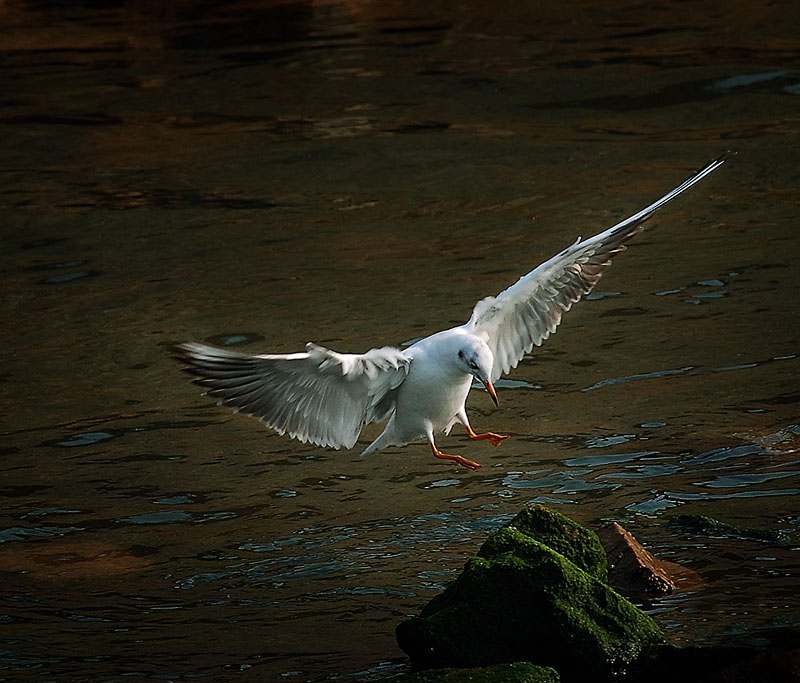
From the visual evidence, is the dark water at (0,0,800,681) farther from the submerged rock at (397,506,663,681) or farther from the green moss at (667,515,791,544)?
the submerged rock at (397,506,663,681)

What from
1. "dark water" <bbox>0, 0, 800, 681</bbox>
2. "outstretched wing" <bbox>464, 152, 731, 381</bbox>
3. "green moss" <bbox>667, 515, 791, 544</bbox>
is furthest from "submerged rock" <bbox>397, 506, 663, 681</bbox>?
"outstretched wing" <bbox>464, 152, 731, 381</bbox>

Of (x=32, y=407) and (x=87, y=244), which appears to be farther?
(x=87, y=244)

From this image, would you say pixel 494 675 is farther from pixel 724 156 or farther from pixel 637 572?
pixel 724 156

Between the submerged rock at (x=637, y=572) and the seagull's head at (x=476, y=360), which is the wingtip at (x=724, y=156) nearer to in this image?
the seagull's head at (x=476, y=360)

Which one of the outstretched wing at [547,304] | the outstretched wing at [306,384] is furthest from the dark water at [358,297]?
the outstretched wing at [547,304]

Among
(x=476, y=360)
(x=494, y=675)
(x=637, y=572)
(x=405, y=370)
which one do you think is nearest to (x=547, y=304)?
(x=476, y=360)

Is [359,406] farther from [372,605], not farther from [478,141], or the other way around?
[478,141]

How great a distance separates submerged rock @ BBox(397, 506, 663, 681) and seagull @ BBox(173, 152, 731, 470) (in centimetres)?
147

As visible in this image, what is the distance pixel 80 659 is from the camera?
6.31 meters

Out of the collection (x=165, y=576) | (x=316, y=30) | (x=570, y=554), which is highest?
(x=316, y=30)

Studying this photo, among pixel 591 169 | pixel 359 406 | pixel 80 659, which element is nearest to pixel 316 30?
pixel 591 169

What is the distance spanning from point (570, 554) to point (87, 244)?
8513 millimetres

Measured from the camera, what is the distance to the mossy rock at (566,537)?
20.0 feet

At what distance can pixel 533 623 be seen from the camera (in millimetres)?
5777
